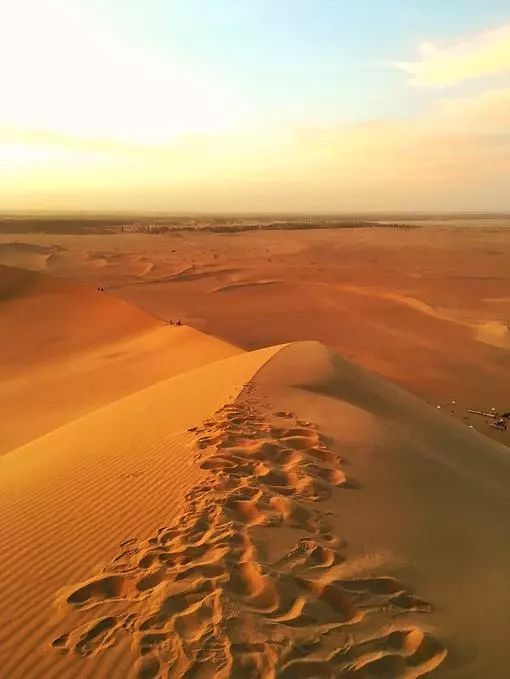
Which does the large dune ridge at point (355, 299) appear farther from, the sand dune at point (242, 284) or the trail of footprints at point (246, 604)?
the trail of footprints at point (246, 604)

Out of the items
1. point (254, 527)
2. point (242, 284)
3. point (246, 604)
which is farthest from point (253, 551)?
point (242, 284)

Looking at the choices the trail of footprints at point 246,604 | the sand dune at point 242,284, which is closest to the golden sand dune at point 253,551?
the trail of footprints at point 246,604

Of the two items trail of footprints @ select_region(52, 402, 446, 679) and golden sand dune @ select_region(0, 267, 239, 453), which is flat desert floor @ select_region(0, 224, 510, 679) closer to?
trail of footprints @ select_region(52, 402, 446, 679)

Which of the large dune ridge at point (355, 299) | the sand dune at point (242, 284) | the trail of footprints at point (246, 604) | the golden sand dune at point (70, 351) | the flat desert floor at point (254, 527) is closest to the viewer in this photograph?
the trail of footprints at point (246, 604)

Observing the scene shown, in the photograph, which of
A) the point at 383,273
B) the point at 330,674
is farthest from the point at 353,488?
the point at 383,273

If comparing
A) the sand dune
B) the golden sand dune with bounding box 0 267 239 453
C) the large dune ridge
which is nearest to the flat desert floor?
the golden sand dune with bounding box 0 267 239 453

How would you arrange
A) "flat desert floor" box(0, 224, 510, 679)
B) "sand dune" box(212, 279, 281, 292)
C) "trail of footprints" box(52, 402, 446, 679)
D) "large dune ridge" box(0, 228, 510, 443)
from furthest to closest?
"sand dune" box(212, 279, 281, 292)
"large dune ridge" box(0, 228, 510, 443)
"flat desert floor" box(0, 224, 510, 679)
"trail of footprints" box(52, 402, 446, 679)

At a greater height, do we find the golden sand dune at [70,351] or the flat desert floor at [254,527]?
the flat desert floor at [254,527]
